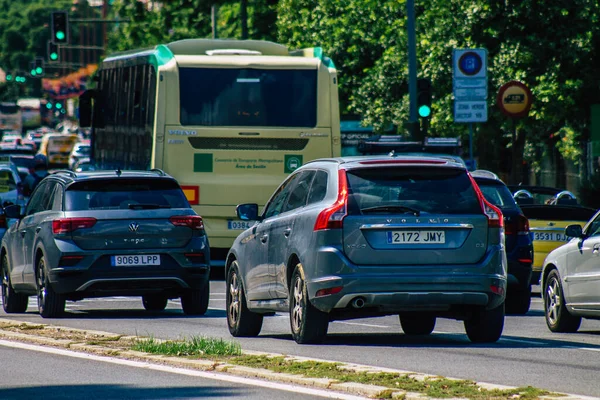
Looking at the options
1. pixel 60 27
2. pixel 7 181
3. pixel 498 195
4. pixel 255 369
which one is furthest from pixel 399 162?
pixel 60 27

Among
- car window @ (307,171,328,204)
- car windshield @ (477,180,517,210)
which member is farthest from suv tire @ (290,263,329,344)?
car windshield @ (477,180,517,210)

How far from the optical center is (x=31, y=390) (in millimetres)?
9852

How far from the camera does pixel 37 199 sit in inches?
722

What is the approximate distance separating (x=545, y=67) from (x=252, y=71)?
635 inches

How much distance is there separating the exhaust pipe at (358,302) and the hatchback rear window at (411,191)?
27.5 inches

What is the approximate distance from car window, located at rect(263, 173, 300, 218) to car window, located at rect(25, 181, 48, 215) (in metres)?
4.65

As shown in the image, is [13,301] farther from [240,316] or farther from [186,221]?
[240,316]

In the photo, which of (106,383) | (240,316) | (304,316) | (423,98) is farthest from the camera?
(423,98)

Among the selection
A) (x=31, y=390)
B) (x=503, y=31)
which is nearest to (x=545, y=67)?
(x=503, y=31)

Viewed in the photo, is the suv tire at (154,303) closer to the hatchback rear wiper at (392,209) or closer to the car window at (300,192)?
the car window at (300,192)

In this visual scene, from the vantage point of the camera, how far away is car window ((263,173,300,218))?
13.8m

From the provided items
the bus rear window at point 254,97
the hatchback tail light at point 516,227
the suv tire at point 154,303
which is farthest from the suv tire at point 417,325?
the bus rear window at point 254,97

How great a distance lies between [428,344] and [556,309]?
246 centimetres

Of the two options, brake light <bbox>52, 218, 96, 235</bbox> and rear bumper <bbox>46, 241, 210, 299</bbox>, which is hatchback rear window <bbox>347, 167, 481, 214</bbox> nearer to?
rear bumper <bbox>46, 241, 210, 299</bbox>
